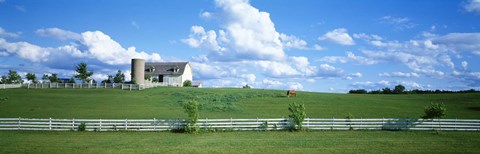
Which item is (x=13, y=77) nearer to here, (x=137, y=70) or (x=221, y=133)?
(x=137, y=70)

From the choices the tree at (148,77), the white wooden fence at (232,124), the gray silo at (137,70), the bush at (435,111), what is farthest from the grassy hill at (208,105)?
the tree at (148,77)

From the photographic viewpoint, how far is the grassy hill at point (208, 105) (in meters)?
39.6

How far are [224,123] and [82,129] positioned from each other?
34.0 feet

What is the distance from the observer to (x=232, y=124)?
1180 inches

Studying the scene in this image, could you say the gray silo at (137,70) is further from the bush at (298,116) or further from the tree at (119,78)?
the bush at (298,116)

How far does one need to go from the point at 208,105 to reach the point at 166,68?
4937cm

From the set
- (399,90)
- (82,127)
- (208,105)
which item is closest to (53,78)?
(208,105)

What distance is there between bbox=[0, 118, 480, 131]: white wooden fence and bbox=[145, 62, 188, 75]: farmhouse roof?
60272mm

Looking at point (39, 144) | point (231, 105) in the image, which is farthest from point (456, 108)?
point (39, 144)

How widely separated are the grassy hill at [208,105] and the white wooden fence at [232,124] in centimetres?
737

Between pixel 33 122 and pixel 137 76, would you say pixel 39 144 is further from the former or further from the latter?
pixel 137 76

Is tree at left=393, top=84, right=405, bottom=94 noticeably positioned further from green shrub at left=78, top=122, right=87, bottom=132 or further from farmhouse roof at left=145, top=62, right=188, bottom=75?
green shrub at left=78, top=122, right=87, bottom=132

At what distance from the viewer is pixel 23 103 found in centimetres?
4709

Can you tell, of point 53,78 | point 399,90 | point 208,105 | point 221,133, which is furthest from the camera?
point 53,78
